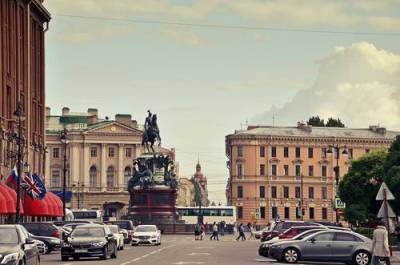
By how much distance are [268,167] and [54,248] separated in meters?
131

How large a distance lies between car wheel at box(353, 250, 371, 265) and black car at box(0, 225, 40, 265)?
677 inches

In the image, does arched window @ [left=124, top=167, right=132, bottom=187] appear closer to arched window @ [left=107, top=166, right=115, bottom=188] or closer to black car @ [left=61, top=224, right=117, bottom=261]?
arched window @ [left=107, top=166, right=115, bottom=188]

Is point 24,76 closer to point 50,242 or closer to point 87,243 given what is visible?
point 50,242

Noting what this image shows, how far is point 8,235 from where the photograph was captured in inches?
1243

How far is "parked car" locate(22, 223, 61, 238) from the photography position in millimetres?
60344

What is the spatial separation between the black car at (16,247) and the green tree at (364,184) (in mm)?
83384

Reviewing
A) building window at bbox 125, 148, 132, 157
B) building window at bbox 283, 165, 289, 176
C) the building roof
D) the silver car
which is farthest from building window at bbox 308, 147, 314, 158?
the silver car

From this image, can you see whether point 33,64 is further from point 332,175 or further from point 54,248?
point 332,175

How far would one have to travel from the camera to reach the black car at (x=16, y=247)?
29.4m

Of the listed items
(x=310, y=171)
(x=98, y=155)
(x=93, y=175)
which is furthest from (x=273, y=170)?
(x=93, y=175)

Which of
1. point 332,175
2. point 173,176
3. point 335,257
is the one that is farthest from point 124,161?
point 335,257

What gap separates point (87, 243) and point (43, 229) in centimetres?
1200

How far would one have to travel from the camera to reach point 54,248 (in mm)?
61125

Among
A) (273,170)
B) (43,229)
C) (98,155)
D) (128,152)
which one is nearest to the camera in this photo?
(43,229)
